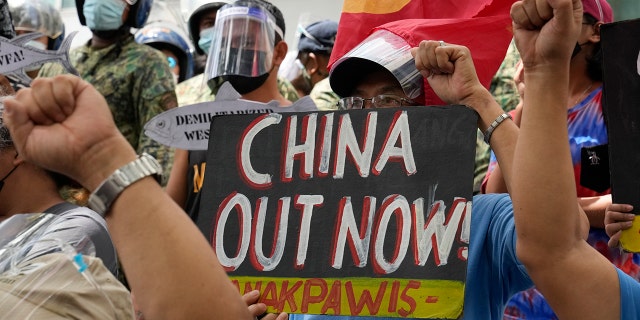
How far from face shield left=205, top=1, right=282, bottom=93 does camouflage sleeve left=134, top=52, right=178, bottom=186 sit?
0.31 meters

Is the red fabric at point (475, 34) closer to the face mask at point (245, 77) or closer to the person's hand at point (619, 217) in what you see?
the person's hand at point (619, 217)

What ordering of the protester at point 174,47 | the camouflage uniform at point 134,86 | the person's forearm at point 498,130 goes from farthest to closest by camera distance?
the protester at point 174,47 < the camouflage uniform at point 134,86 < the person's forearm at point 498,130

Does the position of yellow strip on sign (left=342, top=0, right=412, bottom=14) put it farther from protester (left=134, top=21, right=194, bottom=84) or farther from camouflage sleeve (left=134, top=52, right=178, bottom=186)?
protester (left=134, top=21, right=194, bottom=84)

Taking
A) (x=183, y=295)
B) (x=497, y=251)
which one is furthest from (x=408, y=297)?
(x=183, y=295)

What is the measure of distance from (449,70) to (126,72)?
3196 millimetres

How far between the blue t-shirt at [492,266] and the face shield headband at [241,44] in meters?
2.61

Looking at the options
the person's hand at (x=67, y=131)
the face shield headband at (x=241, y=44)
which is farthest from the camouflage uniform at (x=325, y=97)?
the person's hand at (x=67, y=131)

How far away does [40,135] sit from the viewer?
1.76 metres

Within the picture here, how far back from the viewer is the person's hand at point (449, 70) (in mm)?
2623

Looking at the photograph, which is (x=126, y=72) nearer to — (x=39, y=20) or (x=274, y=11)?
(x=274, y=11)

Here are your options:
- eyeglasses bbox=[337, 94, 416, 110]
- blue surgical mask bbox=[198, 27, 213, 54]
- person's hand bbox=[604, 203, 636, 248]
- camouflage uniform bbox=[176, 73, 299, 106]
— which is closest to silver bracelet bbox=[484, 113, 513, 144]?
eyeglasses bbox=[337, 94, 416, 110]

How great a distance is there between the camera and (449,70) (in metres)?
2.66

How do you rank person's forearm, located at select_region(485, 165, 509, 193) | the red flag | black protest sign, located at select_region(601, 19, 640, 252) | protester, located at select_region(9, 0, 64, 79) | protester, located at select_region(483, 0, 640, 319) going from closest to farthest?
black protest sign, located at select_region(601, 19, 640, 252) < the red flag < protester, located at select_region(483, 0, 640, 319) < person's forearm, located at select_region(485, 165, 509, 193) < protester, located at select_region(9, 0, 64, 79)

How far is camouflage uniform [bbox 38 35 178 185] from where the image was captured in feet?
17.8
